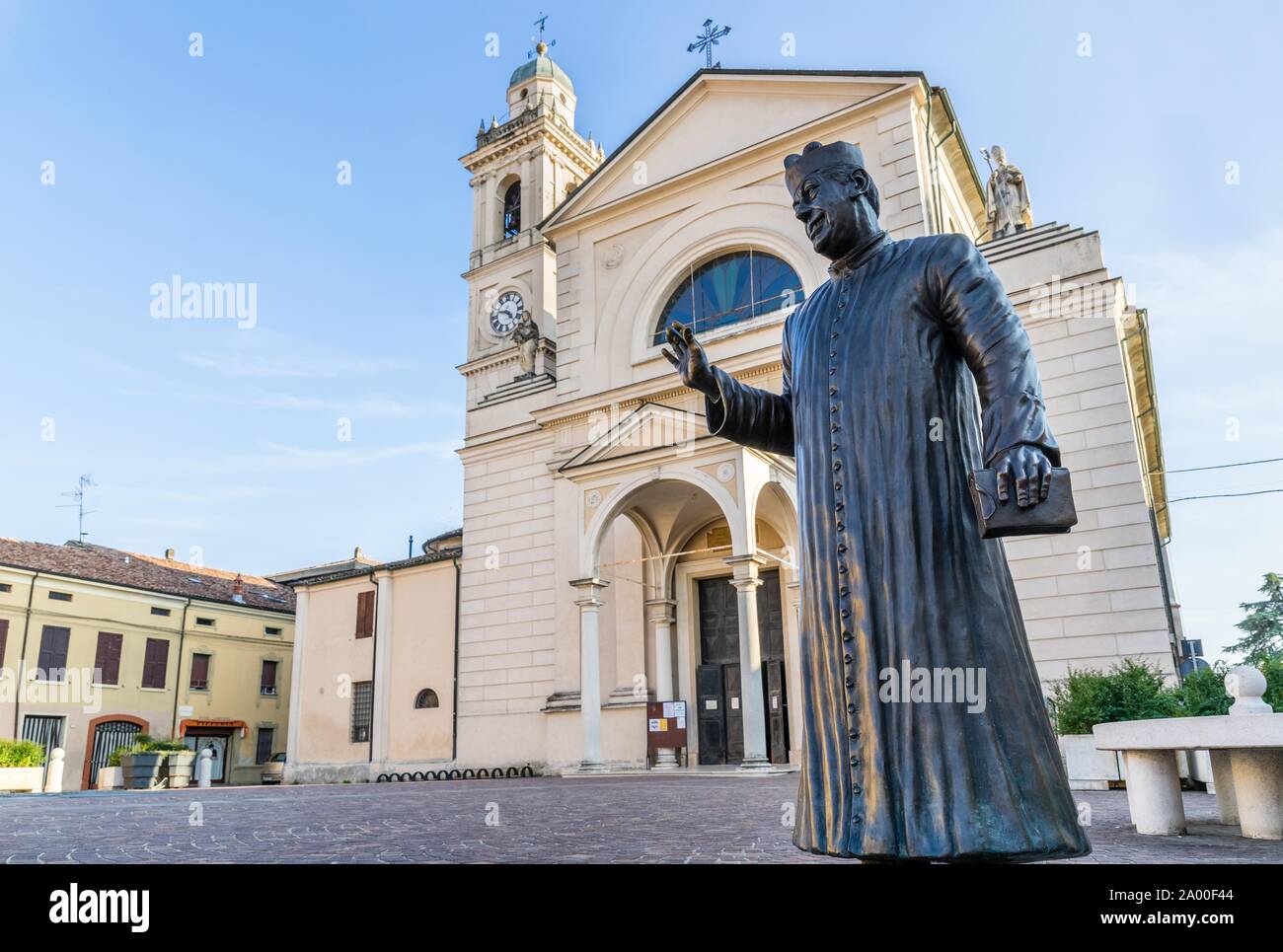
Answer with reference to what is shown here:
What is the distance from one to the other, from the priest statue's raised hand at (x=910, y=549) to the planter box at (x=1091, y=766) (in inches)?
317

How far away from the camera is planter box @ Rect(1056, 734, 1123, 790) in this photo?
940 cm

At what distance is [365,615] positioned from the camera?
23141mm

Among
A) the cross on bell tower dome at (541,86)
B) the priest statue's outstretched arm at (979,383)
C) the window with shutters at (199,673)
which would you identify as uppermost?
the cross on bell tower dome at (541,86)

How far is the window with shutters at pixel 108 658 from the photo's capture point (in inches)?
1137

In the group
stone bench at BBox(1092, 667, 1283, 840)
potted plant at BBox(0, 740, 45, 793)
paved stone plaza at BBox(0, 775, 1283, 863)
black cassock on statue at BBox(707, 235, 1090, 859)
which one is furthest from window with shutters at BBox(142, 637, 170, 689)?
black cassock on statue at BBox(707, 235, 1090, 859)

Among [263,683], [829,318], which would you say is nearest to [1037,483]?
Result: [829,318]

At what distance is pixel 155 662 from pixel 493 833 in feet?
97.2

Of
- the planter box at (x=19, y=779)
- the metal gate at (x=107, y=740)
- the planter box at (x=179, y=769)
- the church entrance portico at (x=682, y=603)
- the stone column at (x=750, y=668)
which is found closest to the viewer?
the stone column at (x=750, y=668)

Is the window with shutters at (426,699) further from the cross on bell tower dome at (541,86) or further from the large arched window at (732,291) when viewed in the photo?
the cross on bell tower dome at (541,86)

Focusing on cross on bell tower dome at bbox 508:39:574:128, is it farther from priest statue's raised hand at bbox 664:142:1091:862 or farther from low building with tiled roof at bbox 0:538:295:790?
priest statue's raised hand at bbox 664:142:1091:862

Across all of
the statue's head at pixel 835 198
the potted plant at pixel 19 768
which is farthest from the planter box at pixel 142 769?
the statue's head at pixel 835 198

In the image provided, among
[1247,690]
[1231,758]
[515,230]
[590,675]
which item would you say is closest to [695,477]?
[590,675]
